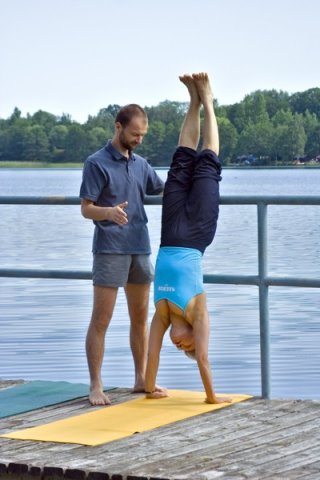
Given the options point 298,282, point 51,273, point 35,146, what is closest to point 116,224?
point 51,273

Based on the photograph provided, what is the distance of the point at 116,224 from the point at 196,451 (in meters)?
1.62

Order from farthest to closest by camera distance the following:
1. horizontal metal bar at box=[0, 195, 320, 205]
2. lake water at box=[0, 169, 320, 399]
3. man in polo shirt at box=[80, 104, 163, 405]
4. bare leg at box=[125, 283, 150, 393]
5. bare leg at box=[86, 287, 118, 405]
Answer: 1. lake water at box=[0, 169, 320, 399]
2. bare leg at box=[125, 283, 150, 393]
3. bare leg at box=[86, 287, 118, 405]
4. man in polo shirt at box=[80, 104, 163, 405]
5. horizontal metal bar at box=[0, 195, 320, 205]

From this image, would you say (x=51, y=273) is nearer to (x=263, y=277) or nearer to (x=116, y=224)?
(x=116, y=224)

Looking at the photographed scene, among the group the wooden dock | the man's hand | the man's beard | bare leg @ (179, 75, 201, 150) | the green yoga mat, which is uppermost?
bare leg @ (179, 75, 201, 150)

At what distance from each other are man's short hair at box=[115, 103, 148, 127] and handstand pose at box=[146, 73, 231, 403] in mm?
263

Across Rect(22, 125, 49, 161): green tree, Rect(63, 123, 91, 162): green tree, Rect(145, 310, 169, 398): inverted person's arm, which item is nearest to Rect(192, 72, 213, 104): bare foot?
Rect(145, 310, 169, 398): inverted person's arm

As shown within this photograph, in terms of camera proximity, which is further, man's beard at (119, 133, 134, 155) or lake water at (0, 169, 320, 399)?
lake water at (0, 169, 320, 399)

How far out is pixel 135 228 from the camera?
7.57m

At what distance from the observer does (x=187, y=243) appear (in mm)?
7379

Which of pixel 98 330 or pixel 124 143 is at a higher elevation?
pixel 124 143

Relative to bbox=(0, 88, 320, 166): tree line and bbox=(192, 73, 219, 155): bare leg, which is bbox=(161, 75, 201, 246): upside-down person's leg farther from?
bbox=(0, 88, 320, 166): tree line

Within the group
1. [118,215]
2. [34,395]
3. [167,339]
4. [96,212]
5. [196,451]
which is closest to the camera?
[196,451]

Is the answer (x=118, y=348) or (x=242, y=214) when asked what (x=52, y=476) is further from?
(x=242, y=214)

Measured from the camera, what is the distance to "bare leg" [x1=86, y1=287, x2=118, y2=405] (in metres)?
7.53
